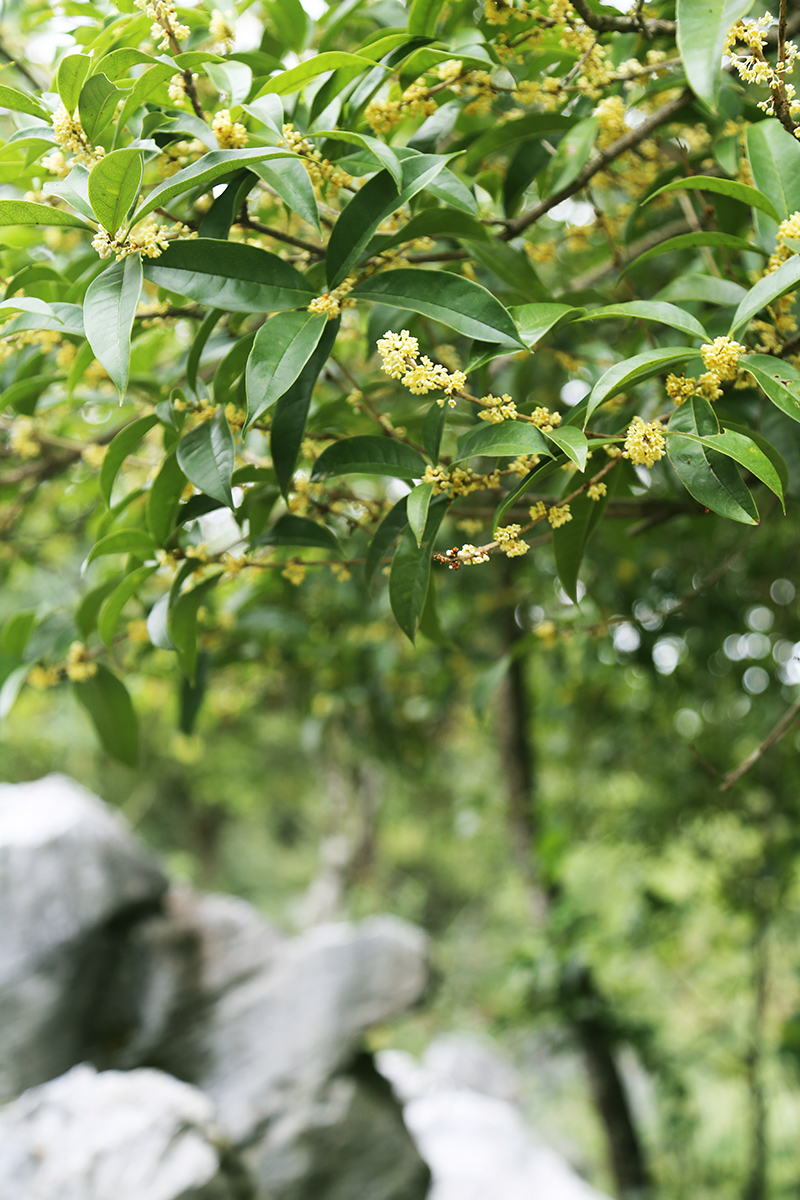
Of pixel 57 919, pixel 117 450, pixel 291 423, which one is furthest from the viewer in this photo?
pixel 57 919

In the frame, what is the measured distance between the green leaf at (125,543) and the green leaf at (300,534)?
3.8 inches

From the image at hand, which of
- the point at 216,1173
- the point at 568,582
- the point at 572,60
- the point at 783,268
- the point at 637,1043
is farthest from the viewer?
the point at 637,1043

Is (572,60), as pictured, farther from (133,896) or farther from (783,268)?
(133,896)

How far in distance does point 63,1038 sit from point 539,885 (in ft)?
3.99

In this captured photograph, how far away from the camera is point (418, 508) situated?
1.52ft

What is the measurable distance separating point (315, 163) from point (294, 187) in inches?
2.9

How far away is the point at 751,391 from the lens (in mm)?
706

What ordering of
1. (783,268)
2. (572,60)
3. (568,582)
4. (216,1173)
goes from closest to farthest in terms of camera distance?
(783,268) → (568,582) → (572,60) → (216,1173)

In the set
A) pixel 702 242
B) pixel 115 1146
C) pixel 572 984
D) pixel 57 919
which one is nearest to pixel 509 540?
pixel 702 242

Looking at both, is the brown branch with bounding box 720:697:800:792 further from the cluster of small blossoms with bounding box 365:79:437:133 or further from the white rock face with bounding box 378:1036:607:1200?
the white rock face with bounding box 378:1036:607:1200

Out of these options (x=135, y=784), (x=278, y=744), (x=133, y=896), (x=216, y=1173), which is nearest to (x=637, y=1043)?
(x=216, y=1173)

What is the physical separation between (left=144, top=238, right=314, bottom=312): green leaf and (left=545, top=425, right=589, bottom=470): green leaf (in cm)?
17

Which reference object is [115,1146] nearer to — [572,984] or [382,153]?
[572,984]

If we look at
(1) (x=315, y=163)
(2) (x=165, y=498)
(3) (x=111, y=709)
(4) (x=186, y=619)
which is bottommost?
(3) (x=111, y=709)
